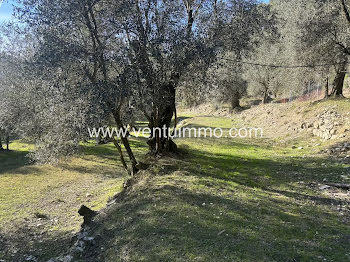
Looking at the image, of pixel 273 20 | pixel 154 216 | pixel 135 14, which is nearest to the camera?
pixel 154 216

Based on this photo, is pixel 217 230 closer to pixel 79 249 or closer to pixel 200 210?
pixel 200 210

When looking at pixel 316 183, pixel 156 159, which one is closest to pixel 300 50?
pixel 316 183

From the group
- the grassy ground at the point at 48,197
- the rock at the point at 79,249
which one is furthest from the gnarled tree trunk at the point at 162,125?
the rock at the point at 79,249

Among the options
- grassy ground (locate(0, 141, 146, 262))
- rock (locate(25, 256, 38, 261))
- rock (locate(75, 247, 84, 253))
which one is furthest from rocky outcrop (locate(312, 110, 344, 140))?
rock (locate(25, 256, 38, 261))

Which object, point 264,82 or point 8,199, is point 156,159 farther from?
point 264,82

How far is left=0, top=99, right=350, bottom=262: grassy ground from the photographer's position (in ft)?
17.8

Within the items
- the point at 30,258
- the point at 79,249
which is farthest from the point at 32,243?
the point at 79,249

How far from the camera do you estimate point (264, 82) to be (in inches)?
1187

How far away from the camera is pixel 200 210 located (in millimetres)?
7094

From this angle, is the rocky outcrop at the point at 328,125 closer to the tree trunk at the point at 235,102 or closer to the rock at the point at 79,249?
the rock at the point at 79,249

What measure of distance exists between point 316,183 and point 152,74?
6.53 meters

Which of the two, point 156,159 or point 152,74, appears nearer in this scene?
point 152,74

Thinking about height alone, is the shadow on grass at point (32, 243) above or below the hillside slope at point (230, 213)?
below

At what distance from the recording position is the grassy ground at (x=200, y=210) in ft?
17.8
